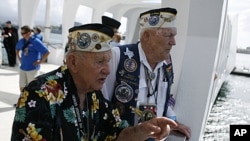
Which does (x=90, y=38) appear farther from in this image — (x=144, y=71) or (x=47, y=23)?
(x=47, y=23)

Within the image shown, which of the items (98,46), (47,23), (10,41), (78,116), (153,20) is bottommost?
(10,41)

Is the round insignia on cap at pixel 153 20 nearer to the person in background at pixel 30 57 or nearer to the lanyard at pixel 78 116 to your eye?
the lanyard at pixel 78 116

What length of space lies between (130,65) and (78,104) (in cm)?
55

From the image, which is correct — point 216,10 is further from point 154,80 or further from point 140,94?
point 140,94

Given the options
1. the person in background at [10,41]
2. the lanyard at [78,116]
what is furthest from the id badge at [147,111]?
the person in background at [10,41]

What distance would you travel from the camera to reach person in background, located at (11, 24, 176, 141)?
122 centimetres

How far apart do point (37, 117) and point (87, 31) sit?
46cm

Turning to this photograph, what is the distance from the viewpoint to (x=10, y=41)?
1039 cm

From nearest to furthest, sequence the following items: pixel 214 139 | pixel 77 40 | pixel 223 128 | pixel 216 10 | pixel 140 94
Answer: pixel 77 40
pixel 140 94
pixel 216 10
pixel 214 139
pixel 223 128

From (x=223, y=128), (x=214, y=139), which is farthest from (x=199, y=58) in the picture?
(x=223, y=128)

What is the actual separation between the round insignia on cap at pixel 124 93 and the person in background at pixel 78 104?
0.64 feet

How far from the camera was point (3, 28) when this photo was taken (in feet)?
34.4

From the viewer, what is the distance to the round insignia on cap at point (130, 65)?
184cm

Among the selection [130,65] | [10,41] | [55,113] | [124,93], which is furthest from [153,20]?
[10,41]
